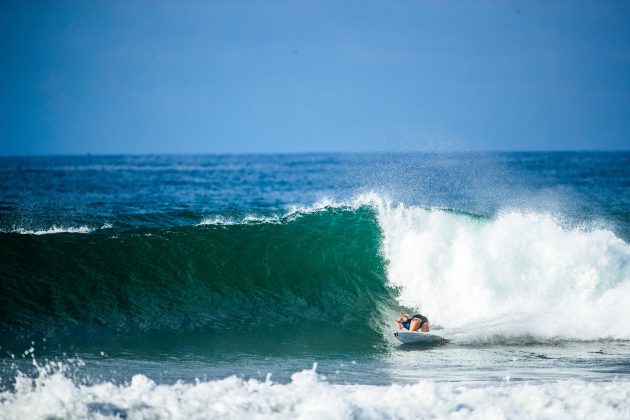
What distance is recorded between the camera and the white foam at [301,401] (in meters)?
7.03

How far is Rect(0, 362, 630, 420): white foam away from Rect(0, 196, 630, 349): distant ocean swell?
380cm

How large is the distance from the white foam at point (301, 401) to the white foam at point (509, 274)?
4227mm

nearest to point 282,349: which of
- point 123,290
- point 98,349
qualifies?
point 98,349

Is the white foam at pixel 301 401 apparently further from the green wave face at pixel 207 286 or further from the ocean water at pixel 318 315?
the green wave face at pixel 207 286

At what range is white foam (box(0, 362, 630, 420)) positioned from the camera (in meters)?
7.03

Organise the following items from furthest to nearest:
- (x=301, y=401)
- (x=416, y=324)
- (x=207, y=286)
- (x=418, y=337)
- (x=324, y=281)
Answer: (x=324, y=281)
(x=207, y=286)
(x=416, y=324)
(x=418, y=337)
(x=301, y=401)

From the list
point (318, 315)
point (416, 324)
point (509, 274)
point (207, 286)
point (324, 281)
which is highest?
point (509, 274)

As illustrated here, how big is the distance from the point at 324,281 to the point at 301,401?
7.59m

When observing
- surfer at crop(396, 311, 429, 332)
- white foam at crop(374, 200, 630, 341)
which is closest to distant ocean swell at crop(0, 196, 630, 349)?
white foam at crop(374, 200, 630, 341)

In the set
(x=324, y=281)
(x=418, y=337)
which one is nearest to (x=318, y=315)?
(x=324, y=281)

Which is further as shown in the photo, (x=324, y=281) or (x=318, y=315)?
(x=324, y=281)

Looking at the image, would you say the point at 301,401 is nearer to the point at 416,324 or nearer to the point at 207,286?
the point at 416,324

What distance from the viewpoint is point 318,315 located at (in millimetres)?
13344

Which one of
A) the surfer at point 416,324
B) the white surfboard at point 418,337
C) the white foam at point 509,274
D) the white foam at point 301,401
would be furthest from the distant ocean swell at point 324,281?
the white foam at point 301,401
